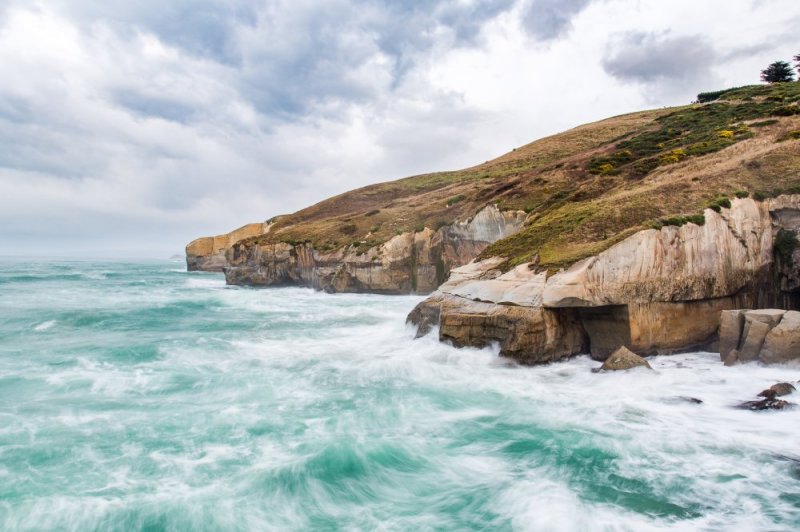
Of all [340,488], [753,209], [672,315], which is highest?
[753,209]

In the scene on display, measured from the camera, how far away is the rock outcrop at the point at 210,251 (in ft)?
277

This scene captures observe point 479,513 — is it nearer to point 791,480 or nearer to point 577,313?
point 791,480

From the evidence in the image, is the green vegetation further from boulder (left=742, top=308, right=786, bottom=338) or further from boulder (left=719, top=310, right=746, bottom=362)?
boulder (left=742, top=308, right=786, bottom=338)

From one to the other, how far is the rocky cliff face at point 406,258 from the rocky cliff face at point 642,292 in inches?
592

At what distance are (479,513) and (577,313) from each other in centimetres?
1027

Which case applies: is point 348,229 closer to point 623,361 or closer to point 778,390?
point 623,361

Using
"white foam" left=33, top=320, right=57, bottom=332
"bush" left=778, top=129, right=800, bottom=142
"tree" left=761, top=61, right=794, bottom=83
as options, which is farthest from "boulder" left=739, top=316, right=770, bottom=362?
"tree" left=761, top=61, right=794, bottom=83

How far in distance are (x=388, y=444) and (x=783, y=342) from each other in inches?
487

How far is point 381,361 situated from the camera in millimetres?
18141

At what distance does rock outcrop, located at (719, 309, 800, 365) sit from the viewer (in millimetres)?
13828

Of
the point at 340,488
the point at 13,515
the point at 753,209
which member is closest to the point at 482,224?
the point at 753,209

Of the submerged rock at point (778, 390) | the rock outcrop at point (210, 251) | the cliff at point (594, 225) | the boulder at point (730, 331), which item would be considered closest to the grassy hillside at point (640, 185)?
the cliff at point (594, 225)

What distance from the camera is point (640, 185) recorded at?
77.9ft

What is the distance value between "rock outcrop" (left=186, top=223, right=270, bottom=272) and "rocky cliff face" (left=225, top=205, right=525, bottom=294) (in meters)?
40.1
